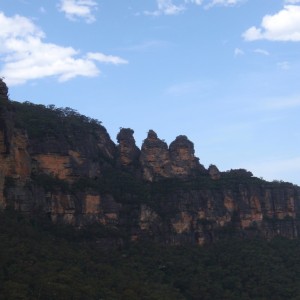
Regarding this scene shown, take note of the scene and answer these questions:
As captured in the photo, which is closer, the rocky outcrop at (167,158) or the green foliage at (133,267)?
the green foliage at (133,267)

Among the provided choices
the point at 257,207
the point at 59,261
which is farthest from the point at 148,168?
the point at 59,261

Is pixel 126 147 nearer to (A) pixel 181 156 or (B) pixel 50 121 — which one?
(A) pixel 181 156

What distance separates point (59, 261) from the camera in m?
46.0

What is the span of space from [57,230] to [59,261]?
10783 millimetres

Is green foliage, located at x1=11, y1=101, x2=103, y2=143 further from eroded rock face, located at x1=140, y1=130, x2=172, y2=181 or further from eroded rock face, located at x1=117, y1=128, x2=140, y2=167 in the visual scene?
eroded rock face, located at x1=140, y1=130, x2=172, y2=181

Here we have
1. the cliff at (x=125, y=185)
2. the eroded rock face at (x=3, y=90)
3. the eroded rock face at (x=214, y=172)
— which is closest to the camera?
the eroded rock face at (x=3, y=90)

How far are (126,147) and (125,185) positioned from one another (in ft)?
16.1

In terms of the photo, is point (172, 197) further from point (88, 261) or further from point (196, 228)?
point (88, 261)

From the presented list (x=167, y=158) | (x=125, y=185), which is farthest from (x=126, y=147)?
(x=167, y=158)

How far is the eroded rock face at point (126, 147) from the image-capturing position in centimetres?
6900

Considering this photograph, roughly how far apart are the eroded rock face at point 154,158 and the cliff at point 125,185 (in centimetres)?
A: 11

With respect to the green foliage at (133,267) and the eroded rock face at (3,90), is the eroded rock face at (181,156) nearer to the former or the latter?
the green foliage at (133,267)

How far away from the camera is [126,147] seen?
69.1 m

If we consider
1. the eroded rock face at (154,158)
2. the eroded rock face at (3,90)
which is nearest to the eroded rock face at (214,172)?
the eroded rock face at (154,158)
